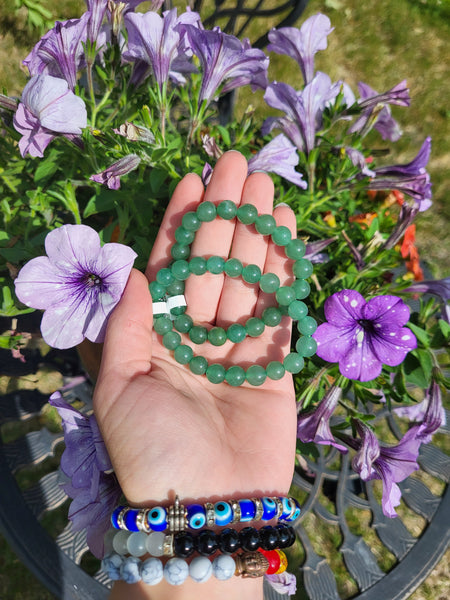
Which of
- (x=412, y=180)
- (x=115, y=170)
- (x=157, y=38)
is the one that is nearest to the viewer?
(x=115, y=170)

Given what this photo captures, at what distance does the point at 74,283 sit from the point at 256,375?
2.11 ft

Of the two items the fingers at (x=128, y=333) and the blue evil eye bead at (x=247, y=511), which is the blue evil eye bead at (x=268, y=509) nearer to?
the blue evil eye bead at (x=247, y=511)

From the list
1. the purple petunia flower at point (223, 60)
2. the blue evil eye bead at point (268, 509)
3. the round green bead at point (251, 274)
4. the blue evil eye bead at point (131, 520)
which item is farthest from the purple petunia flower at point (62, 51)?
the blue evil eye bead at point (268, 509)

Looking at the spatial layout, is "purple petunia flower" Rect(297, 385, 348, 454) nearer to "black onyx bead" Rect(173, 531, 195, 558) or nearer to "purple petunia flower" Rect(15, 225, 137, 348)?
"black onyx bead" Rect(173, 531, 195, 558)

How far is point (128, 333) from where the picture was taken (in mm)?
1396

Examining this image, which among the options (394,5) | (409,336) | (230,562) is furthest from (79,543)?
(394,5)

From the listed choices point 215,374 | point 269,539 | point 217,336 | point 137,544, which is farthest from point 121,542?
point 217,336

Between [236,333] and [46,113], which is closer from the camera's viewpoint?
[46,113]

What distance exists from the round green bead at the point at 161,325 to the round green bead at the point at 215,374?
0.19 m

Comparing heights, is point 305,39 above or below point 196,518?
above

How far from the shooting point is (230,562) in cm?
130

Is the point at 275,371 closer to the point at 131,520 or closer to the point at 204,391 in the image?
the point at 204,391

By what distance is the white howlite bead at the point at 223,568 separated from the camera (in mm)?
1288

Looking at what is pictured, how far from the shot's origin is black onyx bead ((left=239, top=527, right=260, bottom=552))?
132cm
